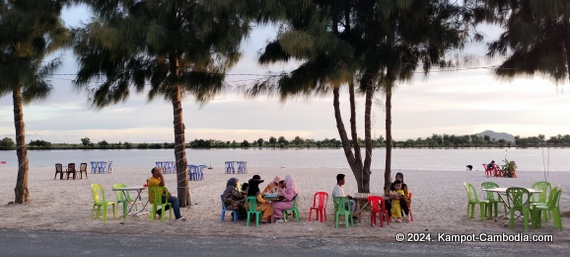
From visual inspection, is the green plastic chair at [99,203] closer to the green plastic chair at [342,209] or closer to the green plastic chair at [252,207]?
the green plastic chair at [252,207]

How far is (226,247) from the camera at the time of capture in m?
7.25

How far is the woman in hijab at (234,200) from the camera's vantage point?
31.3 feet

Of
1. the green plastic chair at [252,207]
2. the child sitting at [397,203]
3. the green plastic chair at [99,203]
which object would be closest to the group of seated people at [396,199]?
the child sitting at [397,203]

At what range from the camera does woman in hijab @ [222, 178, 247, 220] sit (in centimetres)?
955

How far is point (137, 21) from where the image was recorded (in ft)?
32.8

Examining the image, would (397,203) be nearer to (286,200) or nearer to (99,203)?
(286,200)

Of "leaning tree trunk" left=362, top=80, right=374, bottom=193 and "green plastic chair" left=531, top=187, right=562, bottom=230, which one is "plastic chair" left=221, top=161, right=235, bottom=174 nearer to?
"leaning tree trunk" left=362, top=80, right=374, bottom=193

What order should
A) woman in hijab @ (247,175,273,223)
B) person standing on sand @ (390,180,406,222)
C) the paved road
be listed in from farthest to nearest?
person standing on sand @ (390,180,406,222), woman in hijab @ (247,175,273,223), the paved road

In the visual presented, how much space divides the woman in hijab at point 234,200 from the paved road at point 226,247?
4.96 ft

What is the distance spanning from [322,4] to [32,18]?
20.3ft

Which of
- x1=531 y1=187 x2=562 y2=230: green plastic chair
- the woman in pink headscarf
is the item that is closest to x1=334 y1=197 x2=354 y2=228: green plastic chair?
the woman in pink headscarf

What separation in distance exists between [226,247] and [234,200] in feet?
7.89

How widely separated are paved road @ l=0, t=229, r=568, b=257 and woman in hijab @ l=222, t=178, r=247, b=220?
1.51 meters

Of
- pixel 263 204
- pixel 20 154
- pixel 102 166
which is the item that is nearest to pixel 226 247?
pixel 263 204
